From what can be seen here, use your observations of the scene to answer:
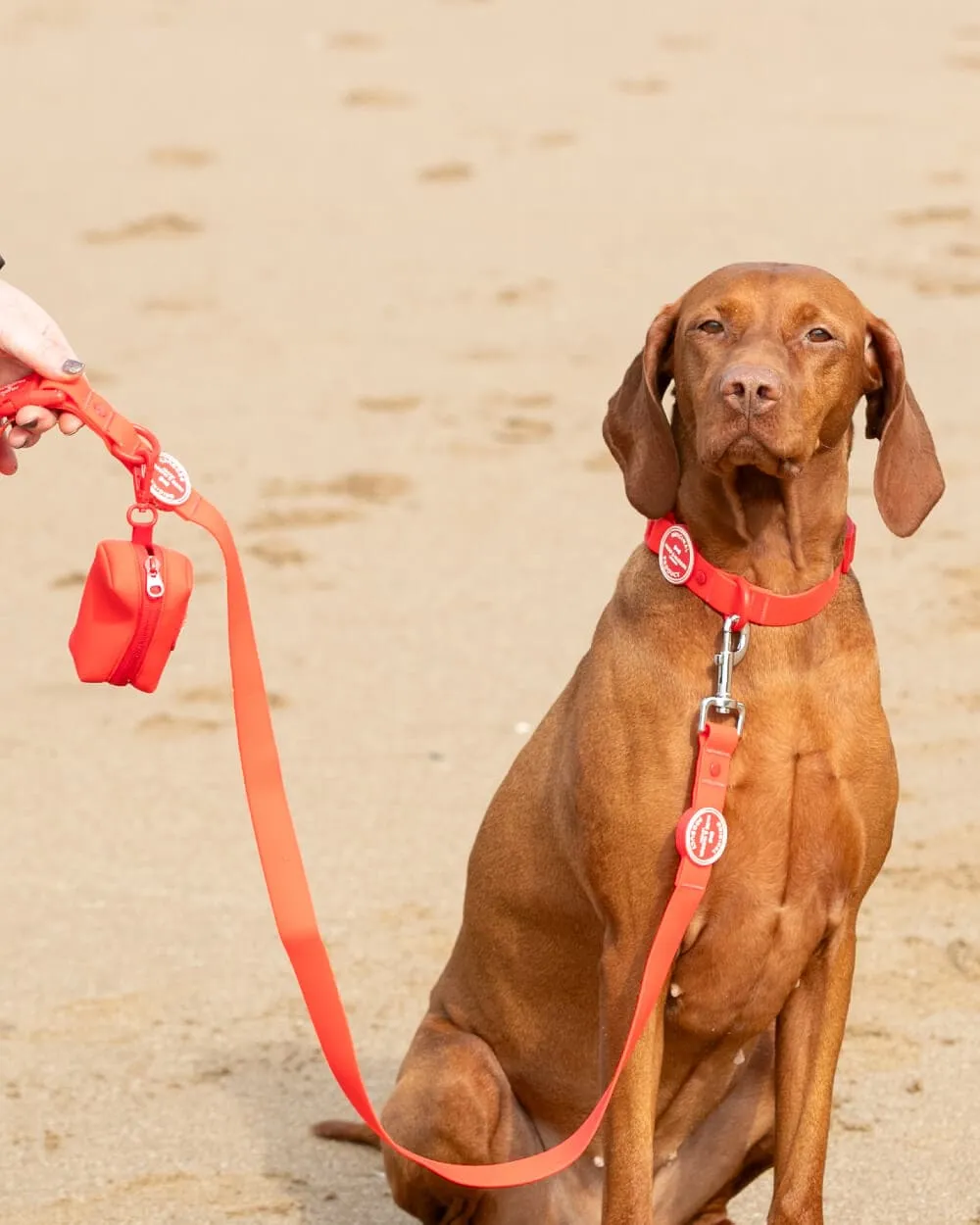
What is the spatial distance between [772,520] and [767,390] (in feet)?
1.00

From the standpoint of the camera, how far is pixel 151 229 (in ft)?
36.3

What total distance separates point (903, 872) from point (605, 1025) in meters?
2.05

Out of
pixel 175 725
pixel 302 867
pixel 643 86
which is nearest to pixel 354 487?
pixel 175 725

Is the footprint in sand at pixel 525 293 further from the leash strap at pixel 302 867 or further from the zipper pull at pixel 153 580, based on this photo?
the zipper pull at pixel 153 580

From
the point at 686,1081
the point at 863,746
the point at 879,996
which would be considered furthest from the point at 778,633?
the point at 879,996

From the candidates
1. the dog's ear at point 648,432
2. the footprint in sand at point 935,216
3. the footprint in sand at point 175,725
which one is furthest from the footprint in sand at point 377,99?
the dog's ear at point 648,432

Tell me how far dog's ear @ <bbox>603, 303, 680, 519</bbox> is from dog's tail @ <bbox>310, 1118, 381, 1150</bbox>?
155 centimetres

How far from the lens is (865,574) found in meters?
7.62

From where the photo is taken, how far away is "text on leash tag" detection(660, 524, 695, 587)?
405 centimetres

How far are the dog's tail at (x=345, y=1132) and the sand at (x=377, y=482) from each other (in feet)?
0.17

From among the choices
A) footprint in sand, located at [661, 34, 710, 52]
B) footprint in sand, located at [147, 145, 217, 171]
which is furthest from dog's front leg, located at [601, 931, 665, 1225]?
footprint in sand, located at [661, 34, 710, 52]

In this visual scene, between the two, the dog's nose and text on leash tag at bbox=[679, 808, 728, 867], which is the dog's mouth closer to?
the dog's nose

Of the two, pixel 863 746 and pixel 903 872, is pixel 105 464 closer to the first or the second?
pixel 903 872

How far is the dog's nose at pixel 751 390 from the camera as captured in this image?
384 cm
